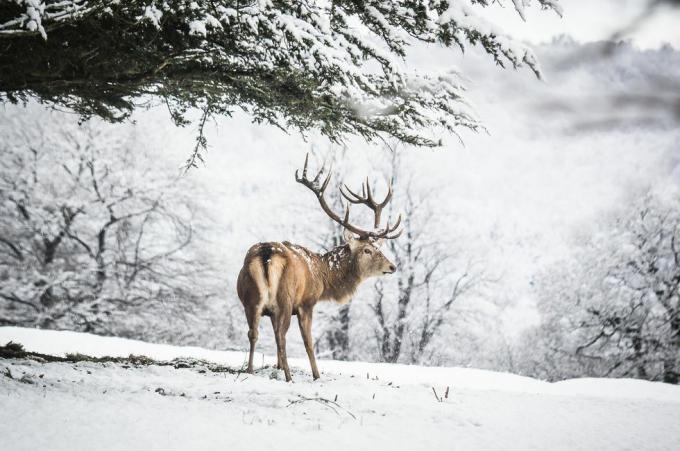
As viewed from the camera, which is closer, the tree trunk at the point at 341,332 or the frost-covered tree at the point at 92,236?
the frost-covered tree at the point at 92,236

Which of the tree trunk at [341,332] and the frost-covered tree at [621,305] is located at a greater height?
the frost-covered tree at [621,305]

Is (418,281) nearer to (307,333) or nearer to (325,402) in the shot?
(307,333)

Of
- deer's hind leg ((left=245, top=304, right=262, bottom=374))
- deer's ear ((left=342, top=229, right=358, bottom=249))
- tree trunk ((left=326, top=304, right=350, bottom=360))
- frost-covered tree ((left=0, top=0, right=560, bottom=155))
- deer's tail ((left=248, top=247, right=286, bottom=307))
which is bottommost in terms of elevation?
tree trunk ((left=326, top=304, right=350, bottom=360))

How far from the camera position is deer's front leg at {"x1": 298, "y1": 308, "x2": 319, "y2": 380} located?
5219 millimetres

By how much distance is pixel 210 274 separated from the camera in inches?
761

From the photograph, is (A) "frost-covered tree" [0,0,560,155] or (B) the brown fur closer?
(A) "frost-covered tree" [0,0,560,155]

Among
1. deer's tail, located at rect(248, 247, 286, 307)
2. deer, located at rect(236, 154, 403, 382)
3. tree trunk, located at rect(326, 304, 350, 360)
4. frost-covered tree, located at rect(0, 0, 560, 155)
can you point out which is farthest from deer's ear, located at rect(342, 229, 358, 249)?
tree trunk, located at rect(326, 304, 350, 360)

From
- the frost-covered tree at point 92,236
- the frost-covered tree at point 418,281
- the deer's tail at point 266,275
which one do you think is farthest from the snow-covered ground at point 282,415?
the frost-covered tree at point 92,236

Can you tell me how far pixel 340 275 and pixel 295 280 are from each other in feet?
4.01

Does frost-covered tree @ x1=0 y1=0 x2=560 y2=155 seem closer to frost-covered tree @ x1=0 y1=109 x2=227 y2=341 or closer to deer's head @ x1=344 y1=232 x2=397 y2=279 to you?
deer's head @ x1=344 y1=232 x2=397 y2=279

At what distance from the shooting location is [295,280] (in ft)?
17.4

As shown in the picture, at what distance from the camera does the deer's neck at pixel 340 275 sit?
6.39 meters

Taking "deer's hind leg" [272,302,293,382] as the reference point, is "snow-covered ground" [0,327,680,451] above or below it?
below

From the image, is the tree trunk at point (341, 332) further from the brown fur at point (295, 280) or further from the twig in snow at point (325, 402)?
the twig in snow at point (325, 402)
